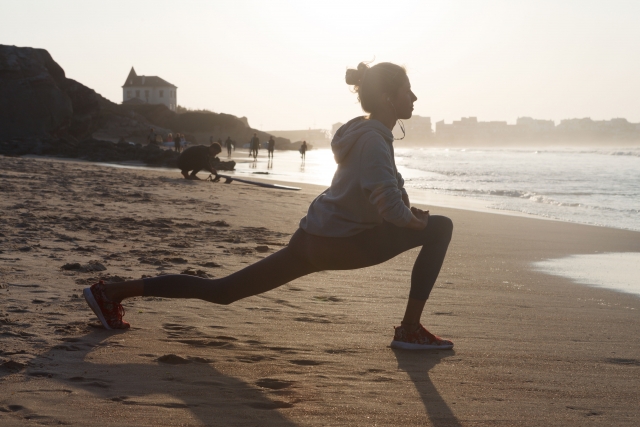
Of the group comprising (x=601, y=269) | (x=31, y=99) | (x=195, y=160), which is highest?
(x=31, y=99)

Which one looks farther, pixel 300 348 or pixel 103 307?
pixel 103 307

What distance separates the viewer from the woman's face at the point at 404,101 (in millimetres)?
3387

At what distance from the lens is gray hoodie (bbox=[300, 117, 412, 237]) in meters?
3.14

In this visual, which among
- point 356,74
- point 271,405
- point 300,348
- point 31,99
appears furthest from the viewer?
point 31,99

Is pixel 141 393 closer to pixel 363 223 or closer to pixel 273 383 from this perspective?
pixel 273 383

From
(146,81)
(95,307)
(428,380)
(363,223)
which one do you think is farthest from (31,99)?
(146,81)

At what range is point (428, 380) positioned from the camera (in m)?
3.19

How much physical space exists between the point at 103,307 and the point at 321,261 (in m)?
1.26

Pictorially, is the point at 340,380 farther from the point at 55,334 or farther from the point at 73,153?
the point at 73,153

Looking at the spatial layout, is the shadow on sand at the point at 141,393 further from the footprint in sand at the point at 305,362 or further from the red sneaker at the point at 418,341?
the red sneaker at the point at 418,341

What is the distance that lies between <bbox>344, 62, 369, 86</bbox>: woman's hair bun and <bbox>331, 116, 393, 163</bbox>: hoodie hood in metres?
0.21

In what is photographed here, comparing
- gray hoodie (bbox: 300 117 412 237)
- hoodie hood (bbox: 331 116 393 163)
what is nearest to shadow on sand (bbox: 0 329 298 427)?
gray hoodie (bbox: 300 117 412 237)

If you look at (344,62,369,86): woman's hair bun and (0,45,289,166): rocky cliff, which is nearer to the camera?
(344,62,369,86): woman's hair bun

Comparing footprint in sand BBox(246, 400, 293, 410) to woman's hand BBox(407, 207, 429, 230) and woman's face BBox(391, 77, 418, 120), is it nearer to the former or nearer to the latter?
woman's hand BBox(407, 207, 429, 230)
